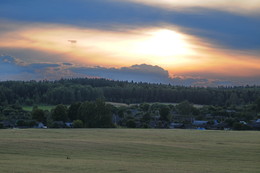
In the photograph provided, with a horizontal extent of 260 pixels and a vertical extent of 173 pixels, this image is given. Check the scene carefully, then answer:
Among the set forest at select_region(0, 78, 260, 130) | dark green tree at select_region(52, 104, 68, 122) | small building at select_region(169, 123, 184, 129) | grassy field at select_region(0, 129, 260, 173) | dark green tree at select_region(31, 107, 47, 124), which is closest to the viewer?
grassy field at select_region(0, 129, 260, 173)

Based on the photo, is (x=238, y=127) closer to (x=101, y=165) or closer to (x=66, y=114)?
(x=66, y=114)

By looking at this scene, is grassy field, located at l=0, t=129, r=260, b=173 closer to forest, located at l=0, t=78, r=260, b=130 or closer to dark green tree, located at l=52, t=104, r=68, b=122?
forest, located at l=0, t=78, r=260, b=130

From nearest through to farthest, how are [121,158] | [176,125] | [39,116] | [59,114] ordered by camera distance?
[121,158] < [59,114] < [39,116] < [176,125]

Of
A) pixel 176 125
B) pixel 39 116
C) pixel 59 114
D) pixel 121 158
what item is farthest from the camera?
pixel 176 125

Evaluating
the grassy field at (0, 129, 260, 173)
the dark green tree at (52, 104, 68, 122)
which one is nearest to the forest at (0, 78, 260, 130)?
the dark green tree at (52, 104, 68, 122)

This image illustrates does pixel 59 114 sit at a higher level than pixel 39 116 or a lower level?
higher

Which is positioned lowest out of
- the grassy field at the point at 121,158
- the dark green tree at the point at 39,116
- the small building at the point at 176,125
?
the small building at the point at 176,125

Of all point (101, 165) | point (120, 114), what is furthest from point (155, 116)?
point (101, 165)

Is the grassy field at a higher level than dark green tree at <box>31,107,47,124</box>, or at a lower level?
higher

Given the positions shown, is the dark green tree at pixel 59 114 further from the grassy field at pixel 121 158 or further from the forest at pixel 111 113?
the grassy field at pixel 121 158

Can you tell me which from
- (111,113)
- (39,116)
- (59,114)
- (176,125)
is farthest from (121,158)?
(176,125)

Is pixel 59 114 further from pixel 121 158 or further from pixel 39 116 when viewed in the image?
pixel 121 158

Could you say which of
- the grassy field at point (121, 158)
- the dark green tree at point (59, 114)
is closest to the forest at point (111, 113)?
the dark green tree at point (59, 114)

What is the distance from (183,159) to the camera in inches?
1366
